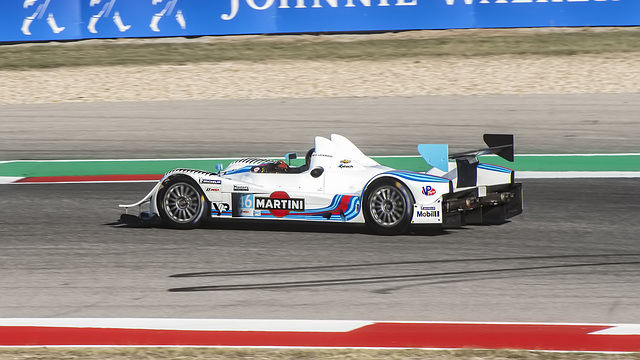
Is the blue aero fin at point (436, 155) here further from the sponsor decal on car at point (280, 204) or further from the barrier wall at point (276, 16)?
the barrier wall at point (276, 16)

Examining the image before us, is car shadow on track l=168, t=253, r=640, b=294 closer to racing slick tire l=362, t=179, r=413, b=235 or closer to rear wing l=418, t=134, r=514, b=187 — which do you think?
racing slick tire l=362, t=179, r=413, b=235

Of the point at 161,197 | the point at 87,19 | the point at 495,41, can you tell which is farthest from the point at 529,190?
the point at 87,19

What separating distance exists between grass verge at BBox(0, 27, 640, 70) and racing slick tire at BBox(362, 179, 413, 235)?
37.8 ft

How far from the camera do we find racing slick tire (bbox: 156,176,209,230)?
9219 mm

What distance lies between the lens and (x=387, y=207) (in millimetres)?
8758

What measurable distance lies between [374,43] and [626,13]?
540 centimetres

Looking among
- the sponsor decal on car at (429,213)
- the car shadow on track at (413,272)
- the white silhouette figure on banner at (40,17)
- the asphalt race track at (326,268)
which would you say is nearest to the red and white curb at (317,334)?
the asphalt race track at (326,268)

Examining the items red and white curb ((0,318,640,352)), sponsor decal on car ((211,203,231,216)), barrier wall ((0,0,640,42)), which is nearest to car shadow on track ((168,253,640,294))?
red and white curb ((0,318,640,352))

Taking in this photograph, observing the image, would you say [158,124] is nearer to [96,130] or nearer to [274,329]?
[96,130]

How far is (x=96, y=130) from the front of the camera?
53.4 ft

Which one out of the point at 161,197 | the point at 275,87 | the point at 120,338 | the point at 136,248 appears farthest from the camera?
the point at 275,87

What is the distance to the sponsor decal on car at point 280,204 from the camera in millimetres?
8977

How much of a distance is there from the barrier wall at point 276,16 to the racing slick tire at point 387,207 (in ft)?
40.1

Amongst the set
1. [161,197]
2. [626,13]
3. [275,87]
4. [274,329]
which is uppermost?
[626,13]
